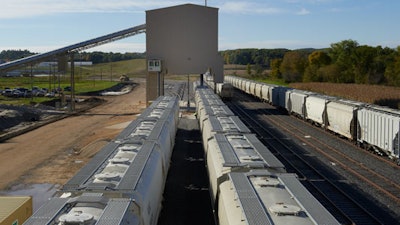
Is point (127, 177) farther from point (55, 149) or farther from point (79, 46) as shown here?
point (79, 46)

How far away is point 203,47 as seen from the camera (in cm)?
6091

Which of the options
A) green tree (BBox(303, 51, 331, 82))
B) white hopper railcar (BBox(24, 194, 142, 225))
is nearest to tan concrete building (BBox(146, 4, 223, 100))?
white hopper railcar (BBox(24, 194, 142, 225))

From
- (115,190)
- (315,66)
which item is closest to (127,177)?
(115,190)

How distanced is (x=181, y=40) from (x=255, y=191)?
162 ft

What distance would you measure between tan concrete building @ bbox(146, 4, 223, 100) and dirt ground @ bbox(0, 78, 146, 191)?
8295 mm

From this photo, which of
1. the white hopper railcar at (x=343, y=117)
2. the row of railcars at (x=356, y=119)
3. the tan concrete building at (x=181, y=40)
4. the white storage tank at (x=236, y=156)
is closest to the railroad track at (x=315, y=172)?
the white hopper railcar at (x=343, y=117)

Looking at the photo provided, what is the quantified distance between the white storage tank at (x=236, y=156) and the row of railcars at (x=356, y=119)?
10.3m

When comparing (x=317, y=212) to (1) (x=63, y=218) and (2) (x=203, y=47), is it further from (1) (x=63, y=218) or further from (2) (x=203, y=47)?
(2) (x=203, y=47)

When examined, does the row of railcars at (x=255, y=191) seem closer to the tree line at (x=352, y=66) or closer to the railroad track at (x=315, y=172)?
the railroad track at (x=315, y=172)

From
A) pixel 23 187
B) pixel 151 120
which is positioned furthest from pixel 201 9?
pixel 23 187

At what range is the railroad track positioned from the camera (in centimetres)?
1870

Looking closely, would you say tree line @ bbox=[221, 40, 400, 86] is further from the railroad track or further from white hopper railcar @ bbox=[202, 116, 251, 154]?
white hopper railcar @ bbox=[202, 116, 251, 154]

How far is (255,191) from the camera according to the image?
1184 cm

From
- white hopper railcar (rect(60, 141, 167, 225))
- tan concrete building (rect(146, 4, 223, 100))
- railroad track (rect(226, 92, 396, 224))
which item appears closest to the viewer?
white hopper railcar (rect(60, 141, 167, 225))
